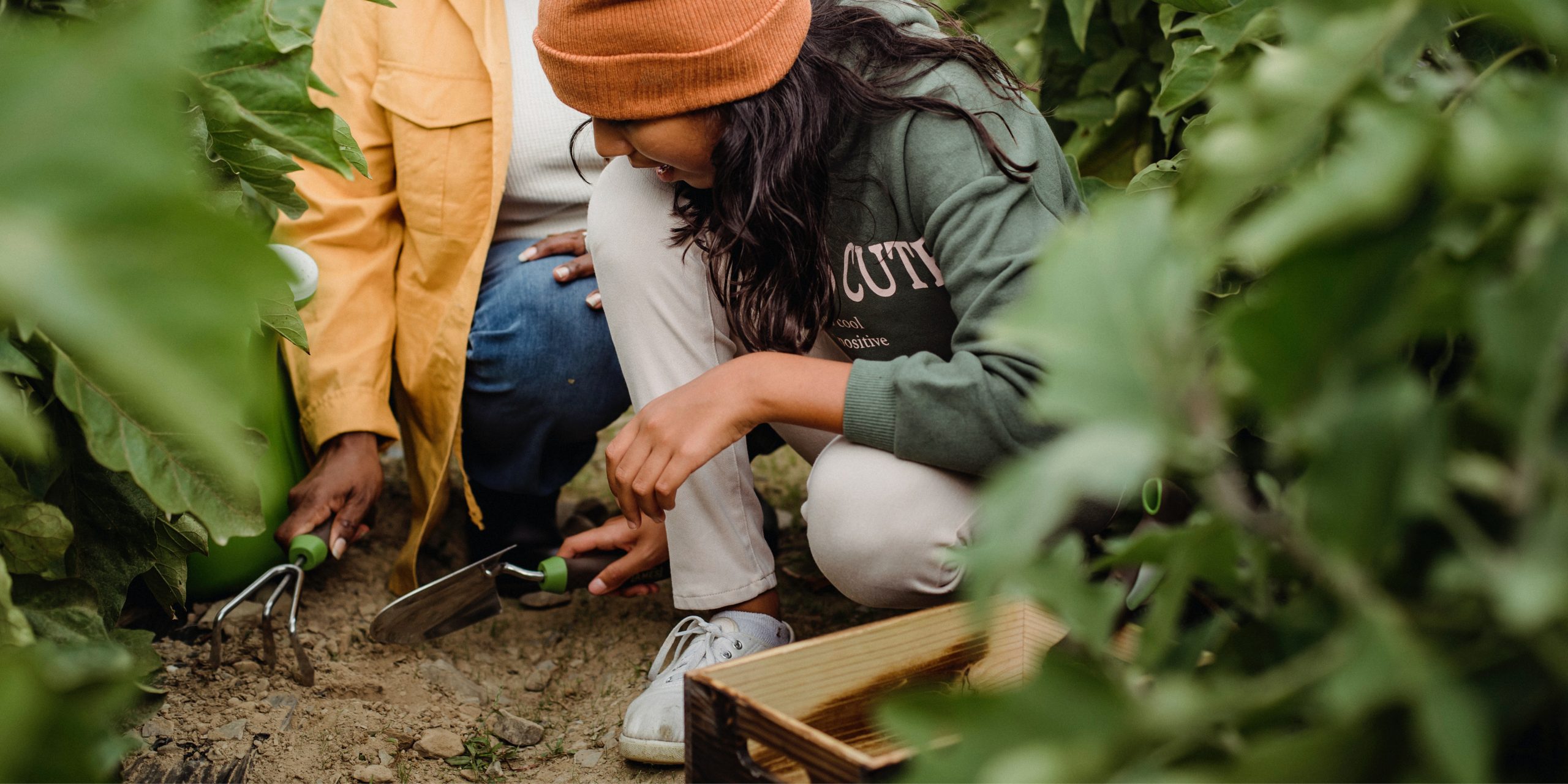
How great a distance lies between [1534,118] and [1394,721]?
0.73 ft

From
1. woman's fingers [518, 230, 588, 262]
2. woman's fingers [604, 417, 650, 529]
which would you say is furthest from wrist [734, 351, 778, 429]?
woman's fingers [518, 230, 588, 262]

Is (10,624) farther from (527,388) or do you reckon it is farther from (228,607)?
(527,388)

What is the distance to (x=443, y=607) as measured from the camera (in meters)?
1.49

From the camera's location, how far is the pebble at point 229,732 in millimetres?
1229

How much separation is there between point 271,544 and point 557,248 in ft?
1.85

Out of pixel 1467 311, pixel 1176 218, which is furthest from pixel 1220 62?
pixel 1467 311

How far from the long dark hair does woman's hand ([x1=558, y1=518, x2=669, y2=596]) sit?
34 cm

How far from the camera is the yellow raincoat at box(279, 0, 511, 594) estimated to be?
1.65m

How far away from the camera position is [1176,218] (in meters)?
0.66

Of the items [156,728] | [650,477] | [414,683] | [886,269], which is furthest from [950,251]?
[156,728]

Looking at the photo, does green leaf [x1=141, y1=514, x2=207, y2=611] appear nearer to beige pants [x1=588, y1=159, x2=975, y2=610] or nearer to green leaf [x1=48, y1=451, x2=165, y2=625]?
green leaf [x1=48, y1=451, x2=165, y2=625]

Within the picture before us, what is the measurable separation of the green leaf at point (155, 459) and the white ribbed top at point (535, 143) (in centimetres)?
97

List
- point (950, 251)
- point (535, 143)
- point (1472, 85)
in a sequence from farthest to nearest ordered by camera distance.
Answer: point (535, 143) → point (950, 251) → point (1472, 85)

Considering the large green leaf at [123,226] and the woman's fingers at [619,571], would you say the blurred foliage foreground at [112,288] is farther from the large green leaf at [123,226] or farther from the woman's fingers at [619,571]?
the woman's fingers at [619,571]
